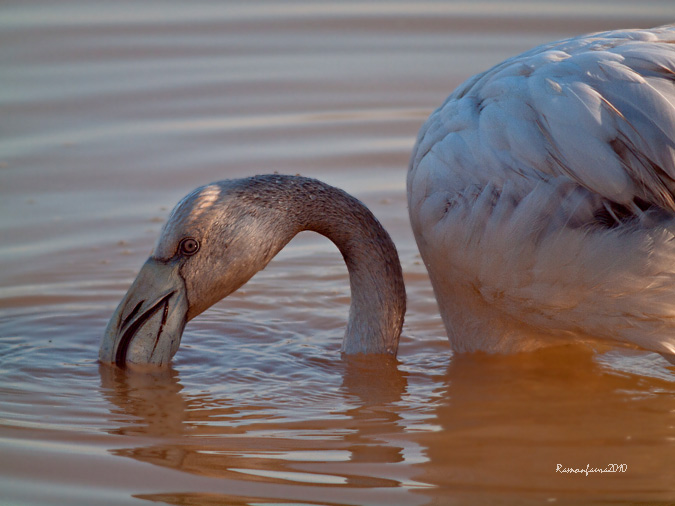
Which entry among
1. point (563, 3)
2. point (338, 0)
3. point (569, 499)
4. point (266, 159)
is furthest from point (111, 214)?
point (563, 3)

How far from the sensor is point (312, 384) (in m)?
5.21

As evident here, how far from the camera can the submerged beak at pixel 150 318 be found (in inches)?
198

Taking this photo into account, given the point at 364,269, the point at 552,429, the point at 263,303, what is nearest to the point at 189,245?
the point at 364,269

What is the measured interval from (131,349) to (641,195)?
102 inches

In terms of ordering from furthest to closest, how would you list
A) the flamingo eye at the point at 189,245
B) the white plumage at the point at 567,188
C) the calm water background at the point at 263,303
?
the flamingo eye at the point at 189,245, the white plumage at the point at 567,188, the calm water background at the point at 263,303

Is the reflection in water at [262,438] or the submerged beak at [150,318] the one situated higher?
the submerged beak at [150,318]

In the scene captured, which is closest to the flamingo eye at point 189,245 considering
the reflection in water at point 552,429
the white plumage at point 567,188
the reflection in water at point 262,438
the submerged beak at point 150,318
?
the submerged beak at point 150,318

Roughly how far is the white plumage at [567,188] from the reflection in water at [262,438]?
2.95 feet

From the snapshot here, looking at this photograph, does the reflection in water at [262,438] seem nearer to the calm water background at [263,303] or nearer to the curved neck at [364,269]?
the calm water background at [263,303]

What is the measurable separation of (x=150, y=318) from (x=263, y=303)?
1.45 metres

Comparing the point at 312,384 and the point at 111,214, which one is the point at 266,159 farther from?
the point at 312,384

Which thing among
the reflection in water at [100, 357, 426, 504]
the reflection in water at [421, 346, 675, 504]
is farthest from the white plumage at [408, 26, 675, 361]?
the reflection in water at [100, 357, 426, 504]

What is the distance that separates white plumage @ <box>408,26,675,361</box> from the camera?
4.32 m

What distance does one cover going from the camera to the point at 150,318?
5.06 meters
